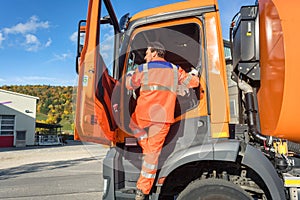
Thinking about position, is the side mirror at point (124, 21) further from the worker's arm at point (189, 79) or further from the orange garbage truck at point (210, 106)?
the worker's arm at point (189, 79)

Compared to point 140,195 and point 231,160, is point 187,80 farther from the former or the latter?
point 140,195

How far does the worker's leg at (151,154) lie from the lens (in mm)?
2533

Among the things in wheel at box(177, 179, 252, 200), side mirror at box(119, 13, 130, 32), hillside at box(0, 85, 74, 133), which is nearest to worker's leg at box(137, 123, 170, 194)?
wheel at box(177, 179, 252, 200)

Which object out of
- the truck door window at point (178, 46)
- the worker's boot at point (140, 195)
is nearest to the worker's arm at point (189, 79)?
the truck door window at point (178, 46)

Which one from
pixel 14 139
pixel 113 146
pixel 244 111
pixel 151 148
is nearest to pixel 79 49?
pixel 113 146

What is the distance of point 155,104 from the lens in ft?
8.66

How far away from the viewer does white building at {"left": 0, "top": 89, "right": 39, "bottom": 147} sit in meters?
24.8

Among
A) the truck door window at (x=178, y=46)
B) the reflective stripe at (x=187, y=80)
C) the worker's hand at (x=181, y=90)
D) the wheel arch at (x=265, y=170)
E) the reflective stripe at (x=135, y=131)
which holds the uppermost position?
the truck door window at (x=178, y=46)

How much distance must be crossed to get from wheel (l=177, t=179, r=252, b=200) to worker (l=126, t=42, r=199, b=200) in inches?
15.4

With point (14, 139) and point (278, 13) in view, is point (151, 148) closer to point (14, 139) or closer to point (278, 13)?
point (278, 13)

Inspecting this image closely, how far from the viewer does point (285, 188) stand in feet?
8.20

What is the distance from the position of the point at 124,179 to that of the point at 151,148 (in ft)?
1.80

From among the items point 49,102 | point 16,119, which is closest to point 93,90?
Result: point 16,119

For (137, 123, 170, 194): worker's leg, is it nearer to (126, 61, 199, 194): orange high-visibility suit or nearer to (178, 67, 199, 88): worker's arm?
(126, 61, 199, 194): orange high-visibility suit
